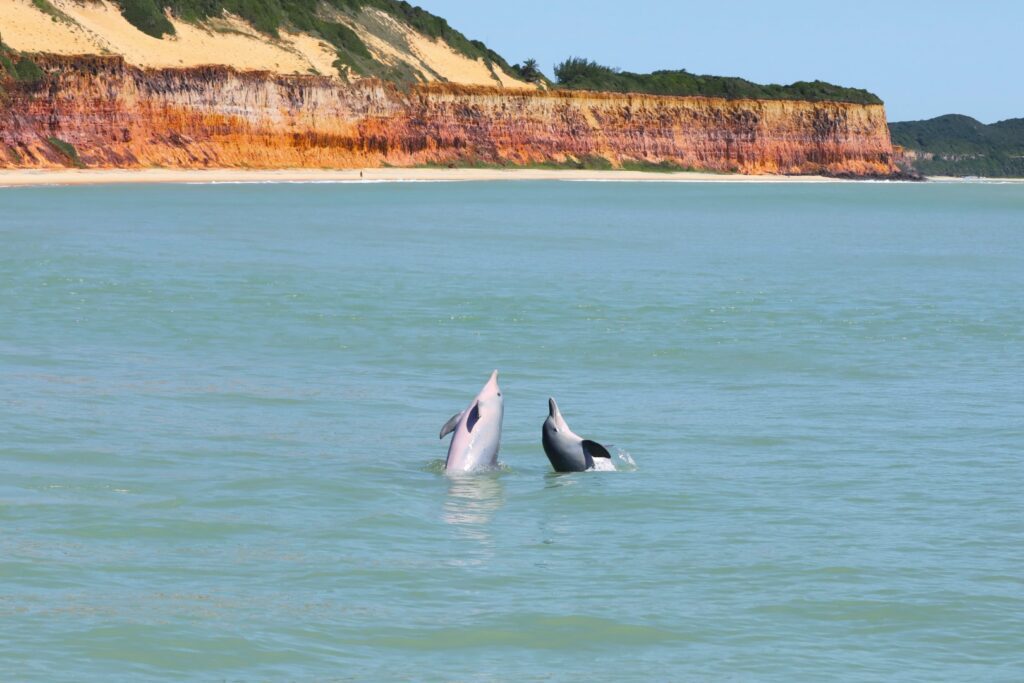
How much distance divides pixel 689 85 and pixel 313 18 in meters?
60.2

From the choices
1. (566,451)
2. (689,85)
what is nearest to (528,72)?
(689,85)

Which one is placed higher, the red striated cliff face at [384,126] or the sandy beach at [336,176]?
the red striated cliff face at [384,126]

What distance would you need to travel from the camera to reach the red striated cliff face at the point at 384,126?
91.8 m

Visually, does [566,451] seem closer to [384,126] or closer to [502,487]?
[502,487]

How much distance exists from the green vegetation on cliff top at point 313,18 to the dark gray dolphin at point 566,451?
3974 inches

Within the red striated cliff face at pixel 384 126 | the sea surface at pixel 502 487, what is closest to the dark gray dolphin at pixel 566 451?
the sea surface at pixel 502 487

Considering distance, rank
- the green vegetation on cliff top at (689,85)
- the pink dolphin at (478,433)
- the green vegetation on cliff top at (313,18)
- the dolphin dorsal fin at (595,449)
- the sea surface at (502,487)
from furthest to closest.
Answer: the green vegetation on cliff top at (689,85), the green vegetation on cliff top at (313,18), the pink dolphin at (478,433), the dolphin dorsal fin at (595,449), the sea surface at (502,487)

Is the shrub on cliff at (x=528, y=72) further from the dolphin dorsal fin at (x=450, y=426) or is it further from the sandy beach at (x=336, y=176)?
the dolphin dorsal fin at (x=450, y=426)

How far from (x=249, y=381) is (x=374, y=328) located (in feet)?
21.6

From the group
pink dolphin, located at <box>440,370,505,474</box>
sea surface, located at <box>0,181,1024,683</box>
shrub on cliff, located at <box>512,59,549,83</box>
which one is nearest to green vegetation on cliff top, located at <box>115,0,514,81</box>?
shrub on cliff, located at <box>512,59,549,83</box>

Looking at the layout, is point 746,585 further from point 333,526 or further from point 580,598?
point 333,526

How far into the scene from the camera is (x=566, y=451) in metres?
14.0

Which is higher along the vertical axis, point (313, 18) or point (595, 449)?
point (313, 18)

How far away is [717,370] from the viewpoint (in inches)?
853
